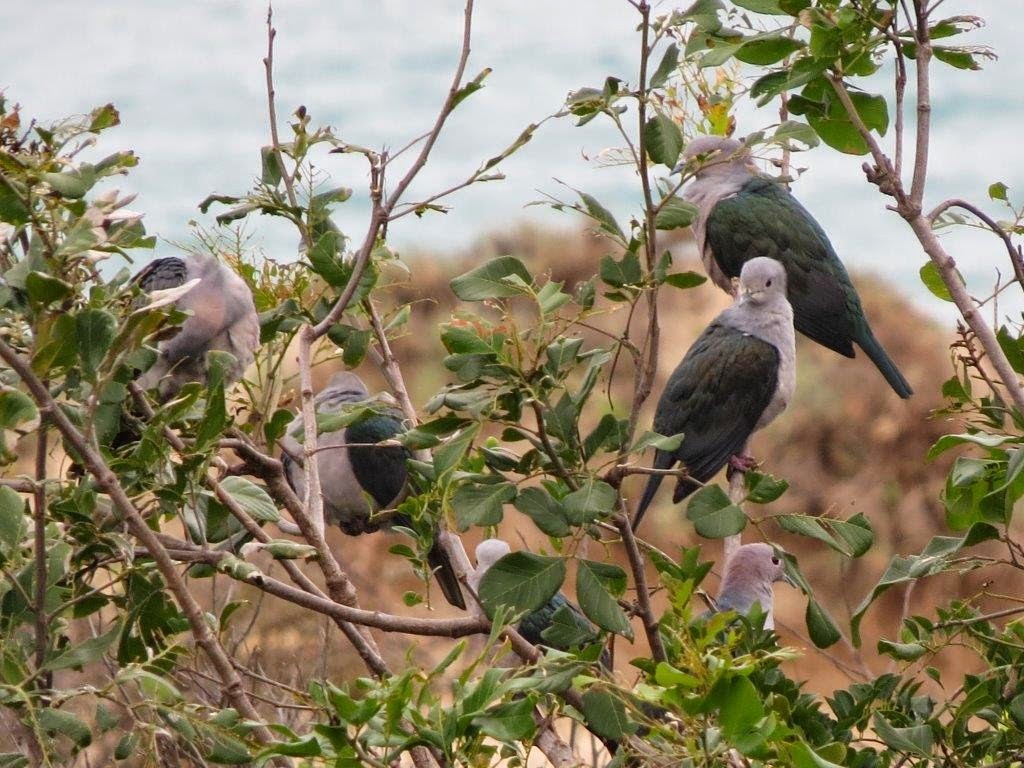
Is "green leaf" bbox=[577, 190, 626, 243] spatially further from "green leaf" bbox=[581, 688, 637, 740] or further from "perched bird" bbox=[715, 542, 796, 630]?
"perched bird" bbox=[715, 542, 796, 630]

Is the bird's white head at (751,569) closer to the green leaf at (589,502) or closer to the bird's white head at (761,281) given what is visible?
the bird's white head at (761,281)

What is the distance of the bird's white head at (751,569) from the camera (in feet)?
8.66

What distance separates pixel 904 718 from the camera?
59.9 inches

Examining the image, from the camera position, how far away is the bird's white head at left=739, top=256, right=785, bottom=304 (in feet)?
9.36

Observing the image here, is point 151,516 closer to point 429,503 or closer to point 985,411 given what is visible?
point 429,503

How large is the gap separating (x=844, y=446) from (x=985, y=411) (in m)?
7.78

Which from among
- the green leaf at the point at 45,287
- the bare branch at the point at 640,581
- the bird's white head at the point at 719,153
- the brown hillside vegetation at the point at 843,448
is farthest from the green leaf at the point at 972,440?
the brown hillside vegetation at the point at 843,448

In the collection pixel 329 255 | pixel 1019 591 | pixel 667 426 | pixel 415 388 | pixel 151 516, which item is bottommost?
pixel 1019 591

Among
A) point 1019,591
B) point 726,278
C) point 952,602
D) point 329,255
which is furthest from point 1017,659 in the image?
point 1019,591

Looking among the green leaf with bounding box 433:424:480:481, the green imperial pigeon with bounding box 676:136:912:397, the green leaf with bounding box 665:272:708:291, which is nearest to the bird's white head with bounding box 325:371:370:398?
the green imperial pigeon with bounding box 676:136:912:397

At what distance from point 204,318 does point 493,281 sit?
1.07 m

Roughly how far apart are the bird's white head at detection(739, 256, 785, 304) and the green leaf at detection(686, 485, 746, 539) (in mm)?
1427

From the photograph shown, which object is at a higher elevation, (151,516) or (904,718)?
(151,516)

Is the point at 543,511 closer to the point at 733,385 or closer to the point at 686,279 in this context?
the point at 686,279
